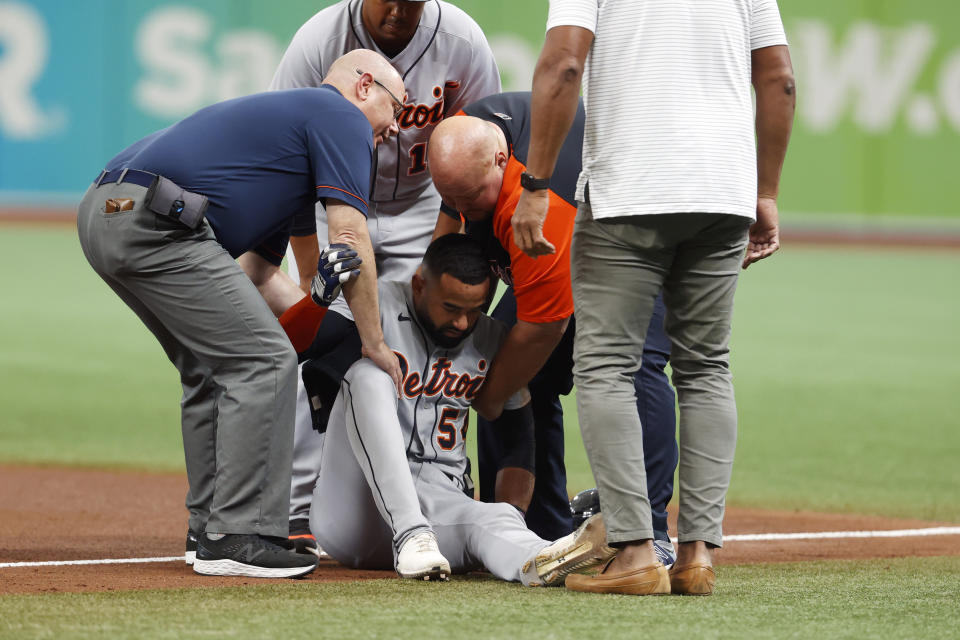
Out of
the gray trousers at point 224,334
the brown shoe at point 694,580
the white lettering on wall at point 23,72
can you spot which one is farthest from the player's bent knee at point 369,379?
the white lettering on wall at point 23,72

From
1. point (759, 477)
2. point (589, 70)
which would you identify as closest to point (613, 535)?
point (589, 70)

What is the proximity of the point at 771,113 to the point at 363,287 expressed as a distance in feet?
4.27

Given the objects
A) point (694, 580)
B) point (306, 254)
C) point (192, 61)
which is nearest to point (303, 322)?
point (306, 254)

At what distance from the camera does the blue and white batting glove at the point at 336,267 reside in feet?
12.4

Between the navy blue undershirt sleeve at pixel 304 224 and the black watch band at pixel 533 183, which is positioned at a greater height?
the black watch band at pixel 533 183

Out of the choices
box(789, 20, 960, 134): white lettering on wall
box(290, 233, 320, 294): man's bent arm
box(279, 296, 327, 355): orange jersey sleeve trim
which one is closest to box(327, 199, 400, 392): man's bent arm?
box(279, 296, 327, 355): orange jersey sleeve trim

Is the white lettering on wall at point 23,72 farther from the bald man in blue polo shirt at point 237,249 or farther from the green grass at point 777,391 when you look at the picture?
the bald man in blue polo shirt at point 237,249

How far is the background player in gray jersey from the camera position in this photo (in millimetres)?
4895

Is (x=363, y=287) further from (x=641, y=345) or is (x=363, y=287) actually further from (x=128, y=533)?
(x=128, y=533)

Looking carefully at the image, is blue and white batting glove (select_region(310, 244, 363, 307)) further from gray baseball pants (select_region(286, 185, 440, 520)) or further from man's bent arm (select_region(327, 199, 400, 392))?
gray baseball pants (select_region(286, 185, 440, 520))

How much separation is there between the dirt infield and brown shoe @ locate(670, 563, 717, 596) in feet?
3.22

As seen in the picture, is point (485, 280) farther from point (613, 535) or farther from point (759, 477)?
point (759, 477)

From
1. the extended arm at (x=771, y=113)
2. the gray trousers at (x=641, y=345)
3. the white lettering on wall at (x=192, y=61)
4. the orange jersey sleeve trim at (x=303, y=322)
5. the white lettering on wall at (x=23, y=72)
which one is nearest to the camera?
the gray trousers at (x=641, y=345)

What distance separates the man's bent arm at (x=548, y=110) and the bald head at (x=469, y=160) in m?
0.58
